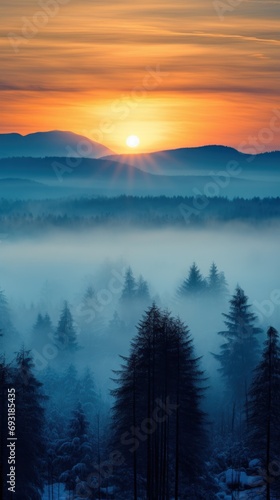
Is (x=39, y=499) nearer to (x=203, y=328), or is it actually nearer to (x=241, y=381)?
(x=241, y=381)

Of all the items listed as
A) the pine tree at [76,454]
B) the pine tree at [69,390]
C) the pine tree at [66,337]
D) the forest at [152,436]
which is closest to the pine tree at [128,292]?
the pine tree at [66,337]

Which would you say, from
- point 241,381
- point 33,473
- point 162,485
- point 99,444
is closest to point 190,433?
point 162,485

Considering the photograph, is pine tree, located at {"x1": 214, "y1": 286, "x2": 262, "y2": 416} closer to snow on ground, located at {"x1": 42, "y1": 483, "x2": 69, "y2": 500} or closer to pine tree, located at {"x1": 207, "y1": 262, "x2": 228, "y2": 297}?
snow on ground, located at {"x1": 42, "y1": 483, "x2": 69, "y2": 500}

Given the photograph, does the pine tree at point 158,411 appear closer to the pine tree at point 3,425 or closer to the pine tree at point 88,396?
the pine tree at point 3,425

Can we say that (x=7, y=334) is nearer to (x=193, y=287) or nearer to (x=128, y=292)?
(x=193, y=287)

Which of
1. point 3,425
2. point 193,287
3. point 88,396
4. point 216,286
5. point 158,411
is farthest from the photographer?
point 216,286

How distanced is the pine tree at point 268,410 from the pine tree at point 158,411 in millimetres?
2557

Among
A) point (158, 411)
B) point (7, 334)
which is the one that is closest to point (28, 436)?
point (158, 411)

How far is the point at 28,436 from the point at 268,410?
34.2ft

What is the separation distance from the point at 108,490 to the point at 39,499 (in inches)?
135

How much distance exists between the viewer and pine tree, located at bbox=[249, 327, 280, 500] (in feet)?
144

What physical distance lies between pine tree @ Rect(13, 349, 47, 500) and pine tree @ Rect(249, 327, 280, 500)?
9.53 metres

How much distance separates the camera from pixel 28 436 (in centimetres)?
4603

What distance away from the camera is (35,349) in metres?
99.0
